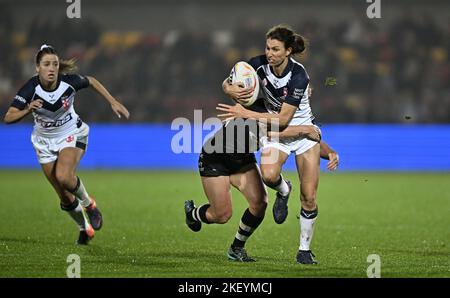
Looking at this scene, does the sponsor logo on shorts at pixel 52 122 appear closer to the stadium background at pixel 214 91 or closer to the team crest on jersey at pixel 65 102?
the team crest on jersey at pixel 65 102

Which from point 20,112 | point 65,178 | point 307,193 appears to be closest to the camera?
point 307,193

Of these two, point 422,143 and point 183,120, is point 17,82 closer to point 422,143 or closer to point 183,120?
point 183,120

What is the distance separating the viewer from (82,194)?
30.5ft

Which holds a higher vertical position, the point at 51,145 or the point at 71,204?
the point at 51,145

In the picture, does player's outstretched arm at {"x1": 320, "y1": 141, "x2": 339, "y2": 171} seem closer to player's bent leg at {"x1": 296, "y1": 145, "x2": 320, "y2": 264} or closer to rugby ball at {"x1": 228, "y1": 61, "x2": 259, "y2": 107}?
player's bent leg at {"x1": 296, "y1": 145, "x2": 320, "y2": 264}

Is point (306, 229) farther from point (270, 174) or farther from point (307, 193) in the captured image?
point (270, 174)

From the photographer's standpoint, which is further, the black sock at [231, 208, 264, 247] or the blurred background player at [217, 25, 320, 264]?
the black sock at [231, 208, 264, 247]

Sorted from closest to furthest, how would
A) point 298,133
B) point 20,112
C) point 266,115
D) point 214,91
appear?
point 266,115 → point 298,133 → point 20,112 → point 214,91

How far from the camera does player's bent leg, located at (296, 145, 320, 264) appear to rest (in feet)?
25.5

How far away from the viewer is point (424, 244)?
9.28 metres

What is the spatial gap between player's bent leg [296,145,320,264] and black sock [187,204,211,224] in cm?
95

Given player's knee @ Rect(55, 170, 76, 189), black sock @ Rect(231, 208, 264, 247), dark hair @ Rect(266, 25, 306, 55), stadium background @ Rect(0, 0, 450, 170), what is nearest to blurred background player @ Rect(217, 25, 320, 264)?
dark hair @ Rect(266, 25, 306, 55)

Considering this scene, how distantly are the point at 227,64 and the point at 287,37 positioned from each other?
13.7m

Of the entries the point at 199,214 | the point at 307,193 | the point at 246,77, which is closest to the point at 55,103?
the point at 199,214
